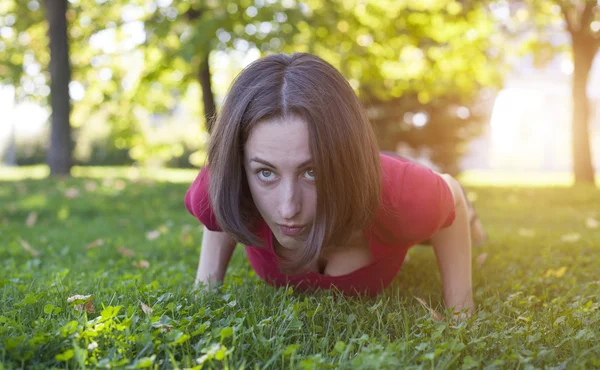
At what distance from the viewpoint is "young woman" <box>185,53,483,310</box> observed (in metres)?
2.14

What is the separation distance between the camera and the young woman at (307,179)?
7.01 feet

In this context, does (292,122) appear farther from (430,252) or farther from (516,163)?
(516,163)

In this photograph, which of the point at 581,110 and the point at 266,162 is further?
the point at 581,110

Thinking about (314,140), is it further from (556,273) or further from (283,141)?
(556,273)

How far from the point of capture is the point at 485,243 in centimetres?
504

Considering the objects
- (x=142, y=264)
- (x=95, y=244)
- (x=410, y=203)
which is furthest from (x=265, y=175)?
(x=95, y=244)

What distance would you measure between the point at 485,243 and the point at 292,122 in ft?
11.1

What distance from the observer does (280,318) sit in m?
2.31

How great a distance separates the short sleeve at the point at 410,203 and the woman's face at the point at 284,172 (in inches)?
16.1

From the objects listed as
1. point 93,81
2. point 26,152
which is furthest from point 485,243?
point 26,152

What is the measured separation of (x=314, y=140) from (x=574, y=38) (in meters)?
12.8

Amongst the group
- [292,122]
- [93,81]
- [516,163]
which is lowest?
[516,163]

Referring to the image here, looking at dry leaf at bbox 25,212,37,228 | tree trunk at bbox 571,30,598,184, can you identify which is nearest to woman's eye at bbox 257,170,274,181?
dry leaf at bbox 25,212,37,228

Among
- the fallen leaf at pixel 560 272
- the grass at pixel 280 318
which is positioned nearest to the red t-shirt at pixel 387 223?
the grass at pixel 280 318
